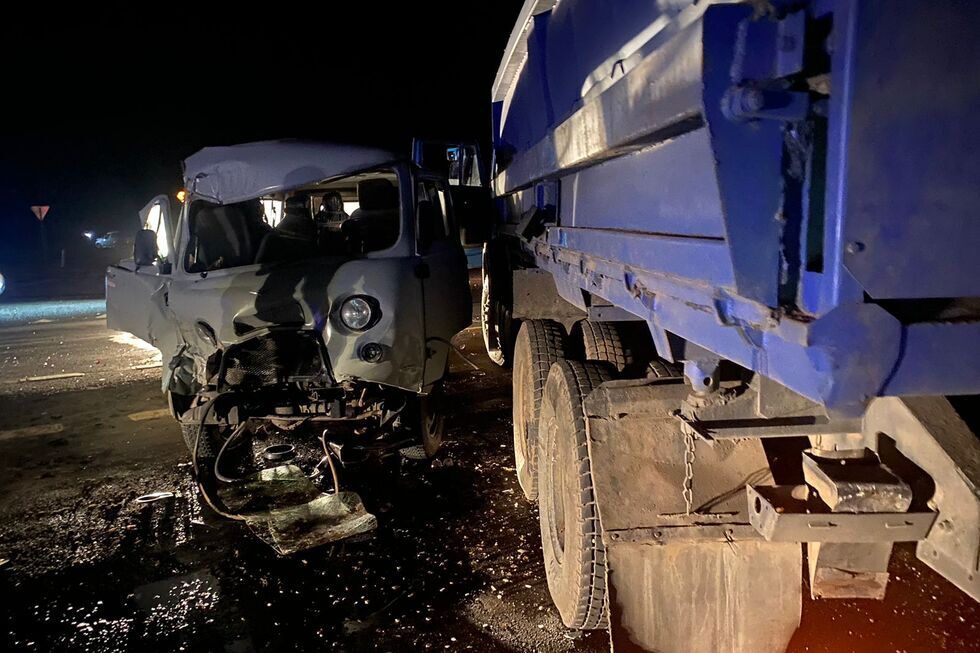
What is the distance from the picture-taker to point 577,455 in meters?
Result: 2.57

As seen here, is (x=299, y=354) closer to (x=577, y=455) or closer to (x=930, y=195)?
(x=577, y=455)

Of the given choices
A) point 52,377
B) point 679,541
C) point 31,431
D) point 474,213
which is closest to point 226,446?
point 31,431

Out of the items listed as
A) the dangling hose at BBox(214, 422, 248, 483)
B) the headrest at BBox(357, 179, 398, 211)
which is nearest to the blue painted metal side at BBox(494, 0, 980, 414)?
the headrest at BBox(357, 179, 398, 211)

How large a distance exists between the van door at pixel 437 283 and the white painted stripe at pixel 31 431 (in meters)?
4.25

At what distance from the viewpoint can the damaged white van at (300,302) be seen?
13.8 feet

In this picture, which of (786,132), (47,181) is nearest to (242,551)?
(786,132)

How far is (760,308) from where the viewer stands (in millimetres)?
1377

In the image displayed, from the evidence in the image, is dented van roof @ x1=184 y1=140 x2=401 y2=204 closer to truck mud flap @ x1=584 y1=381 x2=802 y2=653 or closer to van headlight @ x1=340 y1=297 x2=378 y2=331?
van headlight @ x1=340 y1=297 x2=378 y2=331

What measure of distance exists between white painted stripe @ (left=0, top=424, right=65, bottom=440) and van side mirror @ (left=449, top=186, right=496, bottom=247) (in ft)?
14.7

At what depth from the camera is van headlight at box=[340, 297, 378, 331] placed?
418 cm

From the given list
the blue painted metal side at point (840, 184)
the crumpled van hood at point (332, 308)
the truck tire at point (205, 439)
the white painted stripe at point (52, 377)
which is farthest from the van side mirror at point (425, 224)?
the white painted stripe at point (52, 377)

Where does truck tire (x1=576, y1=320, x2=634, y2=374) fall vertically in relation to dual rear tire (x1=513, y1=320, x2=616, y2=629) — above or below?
above

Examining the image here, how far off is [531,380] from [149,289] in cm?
316

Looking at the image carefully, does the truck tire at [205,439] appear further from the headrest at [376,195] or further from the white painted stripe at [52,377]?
the white painted stripe at [52,377]
